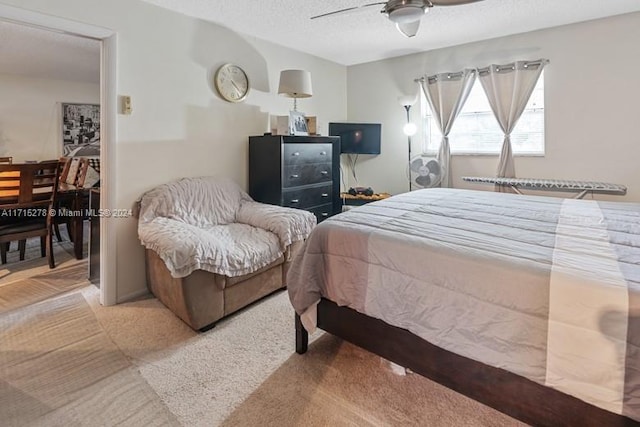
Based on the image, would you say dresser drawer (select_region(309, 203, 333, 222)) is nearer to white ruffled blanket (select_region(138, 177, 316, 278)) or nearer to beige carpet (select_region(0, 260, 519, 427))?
white ruffled blanket (select_region(138, 177, 316, 278))

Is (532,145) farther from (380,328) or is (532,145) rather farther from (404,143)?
(380,328)

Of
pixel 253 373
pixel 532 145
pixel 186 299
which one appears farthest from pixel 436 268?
pixel 532 145

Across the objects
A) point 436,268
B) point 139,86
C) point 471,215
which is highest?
point 139,86

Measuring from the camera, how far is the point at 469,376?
4.49ft

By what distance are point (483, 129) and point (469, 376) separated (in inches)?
128

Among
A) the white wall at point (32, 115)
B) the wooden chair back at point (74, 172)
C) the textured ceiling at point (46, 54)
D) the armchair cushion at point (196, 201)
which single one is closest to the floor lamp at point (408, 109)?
the armchair cushion at point (196, 201)

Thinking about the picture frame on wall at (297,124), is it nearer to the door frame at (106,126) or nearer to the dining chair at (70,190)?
the door frame at (106,126)

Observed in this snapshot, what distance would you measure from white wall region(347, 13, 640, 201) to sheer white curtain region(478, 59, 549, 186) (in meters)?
0.10

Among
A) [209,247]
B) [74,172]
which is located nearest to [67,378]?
[209,247]

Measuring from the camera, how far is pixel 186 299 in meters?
2.18

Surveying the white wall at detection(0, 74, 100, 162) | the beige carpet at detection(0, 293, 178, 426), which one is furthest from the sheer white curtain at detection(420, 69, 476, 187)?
the white wall at detection(0, 74, 100, 162)

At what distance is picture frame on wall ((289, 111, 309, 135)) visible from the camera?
346 centimetres

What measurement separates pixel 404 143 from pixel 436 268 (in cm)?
335

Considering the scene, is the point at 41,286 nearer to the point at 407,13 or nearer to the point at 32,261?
the point at 32,261
